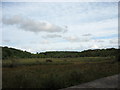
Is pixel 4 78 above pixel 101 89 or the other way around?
above

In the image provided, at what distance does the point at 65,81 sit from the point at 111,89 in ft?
7.30

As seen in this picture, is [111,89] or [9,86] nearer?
[9,86]

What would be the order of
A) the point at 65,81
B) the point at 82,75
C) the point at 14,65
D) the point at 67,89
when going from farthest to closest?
the point at 14,65 → the point at 82,75 → the point at 65,81 → the point at 67,89

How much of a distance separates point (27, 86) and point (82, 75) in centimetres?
382

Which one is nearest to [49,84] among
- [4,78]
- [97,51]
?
[4,78]

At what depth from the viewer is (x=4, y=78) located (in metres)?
7.40

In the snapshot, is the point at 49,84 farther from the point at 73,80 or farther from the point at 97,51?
the point at 97,51

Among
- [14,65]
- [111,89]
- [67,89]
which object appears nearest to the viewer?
[67,89]

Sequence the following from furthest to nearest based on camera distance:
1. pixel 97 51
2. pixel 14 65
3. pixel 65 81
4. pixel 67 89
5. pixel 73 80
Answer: pixel 97 51
pixel 14 65
pixel 73 80
pixel 65 81
pixel 67 89

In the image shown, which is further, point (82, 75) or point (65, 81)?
point (82, 75)

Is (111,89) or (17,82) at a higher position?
(17,82)

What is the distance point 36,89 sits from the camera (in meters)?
6.60

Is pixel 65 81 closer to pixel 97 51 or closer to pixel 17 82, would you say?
pixel 17 82

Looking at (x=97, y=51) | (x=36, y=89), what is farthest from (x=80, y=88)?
(x=97, y=51)
